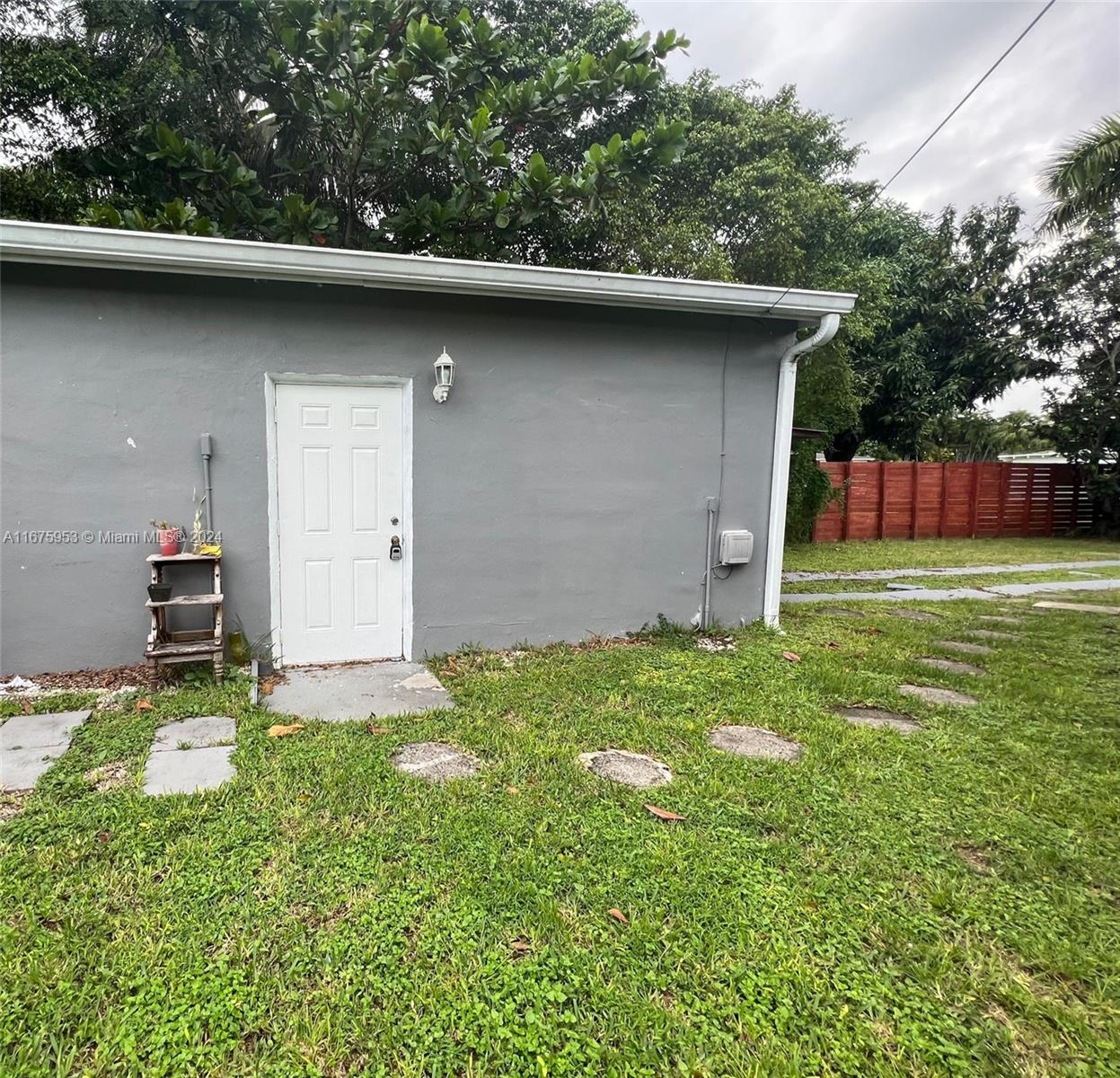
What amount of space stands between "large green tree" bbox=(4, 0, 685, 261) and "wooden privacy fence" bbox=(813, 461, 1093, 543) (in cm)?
779

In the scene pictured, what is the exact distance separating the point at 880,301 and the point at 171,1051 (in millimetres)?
13212

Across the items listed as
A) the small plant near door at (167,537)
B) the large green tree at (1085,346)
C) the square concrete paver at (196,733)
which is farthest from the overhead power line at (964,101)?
the large green tree at (1085,346)

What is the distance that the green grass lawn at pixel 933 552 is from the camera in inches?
392

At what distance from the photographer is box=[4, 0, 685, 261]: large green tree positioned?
21.5ft

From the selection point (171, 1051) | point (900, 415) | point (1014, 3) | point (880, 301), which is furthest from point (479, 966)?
point (900, 415)

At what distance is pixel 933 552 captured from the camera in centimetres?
1131

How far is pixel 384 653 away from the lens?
4.59 metres

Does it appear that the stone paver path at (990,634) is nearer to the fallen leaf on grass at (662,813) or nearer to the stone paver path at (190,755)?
the fallen leaf on grass at (662,813)

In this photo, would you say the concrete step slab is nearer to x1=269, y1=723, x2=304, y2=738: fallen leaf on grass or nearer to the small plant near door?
x1=269, y1=723, x2=304, y2=738: fallen leaf on grass

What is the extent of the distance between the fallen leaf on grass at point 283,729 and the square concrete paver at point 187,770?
0.69ft

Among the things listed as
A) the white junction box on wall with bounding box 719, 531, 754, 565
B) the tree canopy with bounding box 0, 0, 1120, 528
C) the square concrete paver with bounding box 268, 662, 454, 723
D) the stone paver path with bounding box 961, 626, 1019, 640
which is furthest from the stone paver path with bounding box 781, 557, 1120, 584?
the square concrete paver with bounding box 268, 662, 454, 723

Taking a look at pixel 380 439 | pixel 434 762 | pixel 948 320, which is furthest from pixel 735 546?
pixel 948 320

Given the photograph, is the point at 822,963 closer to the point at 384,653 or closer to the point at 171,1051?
the point at 171,1051

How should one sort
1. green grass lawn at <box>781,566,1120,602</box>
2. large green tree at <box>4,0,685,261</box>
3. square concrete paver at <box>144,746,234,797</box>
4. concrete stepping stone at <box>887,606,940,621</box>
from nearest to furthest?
square concrete paver at <box>144,746,234,797</box> < concrete stepping stone at <box>887,606,940,621</box> < large green tree at <box>4,0,685,261</box> < green grass lawn at <box>781,566,1120,602</box>
